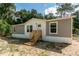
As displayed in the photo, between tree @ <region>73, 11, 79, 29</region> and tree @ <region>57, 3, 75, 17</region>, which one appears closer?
tree @ <region>57, 3, 75, 17</region>

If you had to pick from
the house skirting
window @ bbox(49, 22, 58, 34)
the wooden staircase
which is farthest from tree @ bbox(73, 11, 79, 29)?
the wooden staircase

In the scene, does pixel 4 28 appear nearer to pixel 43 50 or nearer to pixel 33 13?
pixel 33 13

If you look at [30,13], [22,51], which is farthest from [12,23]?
[22,51]

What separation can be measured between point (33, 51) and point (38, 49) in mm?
409

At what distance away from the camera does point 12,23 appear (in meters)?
7.55

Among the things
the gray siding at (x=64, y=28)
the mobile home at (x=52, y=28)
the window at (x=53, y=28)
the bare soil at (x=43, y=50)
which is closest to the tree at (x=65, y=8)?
the mobile home at (x=52, y=28)

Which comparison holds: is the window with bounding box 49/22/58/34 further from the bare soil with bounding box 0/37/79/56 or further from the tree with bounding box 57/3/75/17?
the tree with bounding box 57/3/75/17

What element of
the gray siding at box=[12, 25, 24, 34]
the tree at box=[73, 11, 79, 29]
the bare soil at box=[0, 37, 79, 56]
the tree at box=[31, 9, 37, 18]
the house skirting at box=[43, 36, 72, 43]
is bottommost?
the bare soil at box=[0, 37, 79, 56]

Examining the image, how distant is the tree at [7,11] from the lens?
6.88 m

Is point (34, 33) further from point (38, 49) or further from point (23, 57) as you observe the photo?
point (23, 57)

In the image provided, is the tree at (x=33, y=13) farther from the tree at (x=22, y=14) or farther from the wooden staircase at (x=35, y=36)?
the wooden staircase at (x=35, y=36)

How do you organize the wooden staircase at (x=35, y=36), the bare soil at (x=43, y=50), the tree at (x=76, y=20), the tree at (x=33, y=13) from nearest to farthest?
the bare soil at (x=43, y=50), the tree at (x=76, y=20), the tree at (x=33, y=13), the wooden staircase at (x=35, y=36)

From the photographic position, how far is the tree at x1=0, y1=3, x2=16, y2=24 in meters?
6.88

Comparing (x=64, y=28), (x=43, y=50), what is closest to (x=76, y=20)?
(x=64, y=28)
